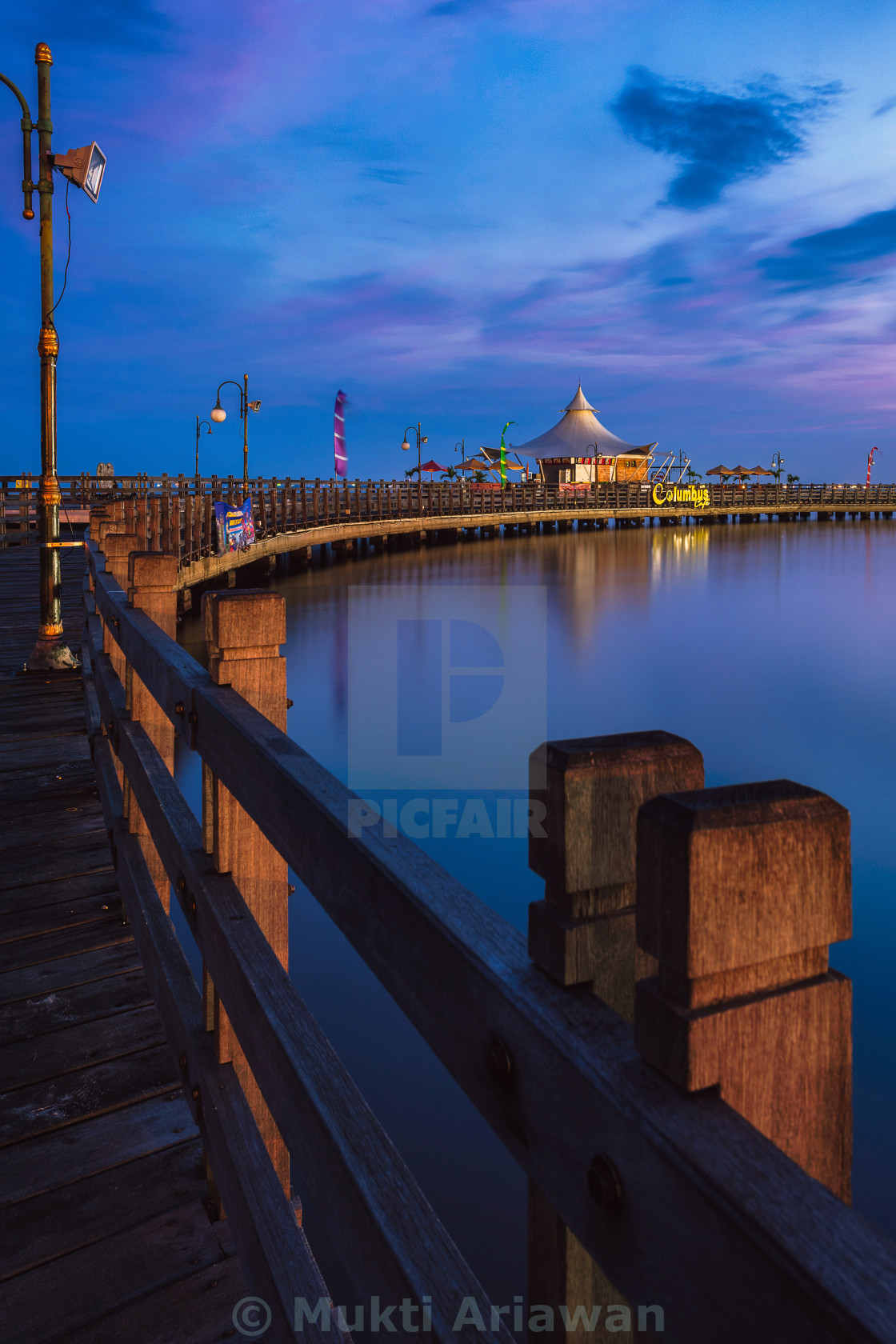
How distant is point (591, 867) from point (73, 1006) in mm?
2621

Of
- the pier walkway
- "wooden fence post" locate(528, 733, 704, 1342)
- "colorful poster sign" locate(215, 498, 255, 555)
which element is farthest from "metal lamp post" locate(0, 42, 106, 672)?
"colorful poster sign" locate(215, 498, 255, 555)

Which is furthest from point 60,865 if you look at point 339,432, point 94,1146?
point 339,432

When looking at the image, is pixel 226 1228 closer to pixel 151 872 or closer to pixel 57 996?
pixel 57 996

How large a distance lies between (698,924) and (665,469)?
90.6 metres

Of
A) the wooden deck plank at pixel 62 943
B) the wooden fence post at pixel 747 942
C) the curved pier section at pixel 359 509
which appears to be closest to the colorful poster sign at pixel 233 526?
the curved pier section at pixel 359 509

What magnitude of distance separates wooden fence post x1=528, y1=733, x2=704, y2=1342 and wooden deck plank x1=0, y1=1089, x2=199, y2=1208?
1.75m

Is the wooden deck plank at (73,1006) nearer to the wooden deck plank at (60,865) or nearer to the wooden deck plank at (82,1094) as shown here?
the wooden deck plank at (82,1094)

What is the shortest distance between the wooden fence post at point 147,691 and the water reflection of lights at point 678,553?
31.0 metres

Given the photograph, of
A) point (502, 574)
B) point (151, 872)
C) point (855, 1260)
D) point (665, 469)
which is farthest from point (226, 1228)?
point (665, 469)

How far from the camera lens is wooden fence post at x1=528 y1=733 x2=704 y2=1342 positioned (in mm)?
726

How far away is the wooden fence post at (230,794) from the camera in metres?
1.96

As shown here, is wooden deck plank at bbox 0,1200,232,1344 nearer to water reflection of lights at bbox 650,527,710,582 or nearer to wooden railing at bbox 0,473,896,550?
wooden railing at bbox 0,473,896,550

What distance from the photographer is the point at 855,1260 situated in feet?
1.86

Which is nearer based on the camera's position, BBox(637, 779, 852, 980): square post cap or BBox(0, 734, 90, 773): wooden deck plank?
BBox(637, 779, 852, 980): square post cap
